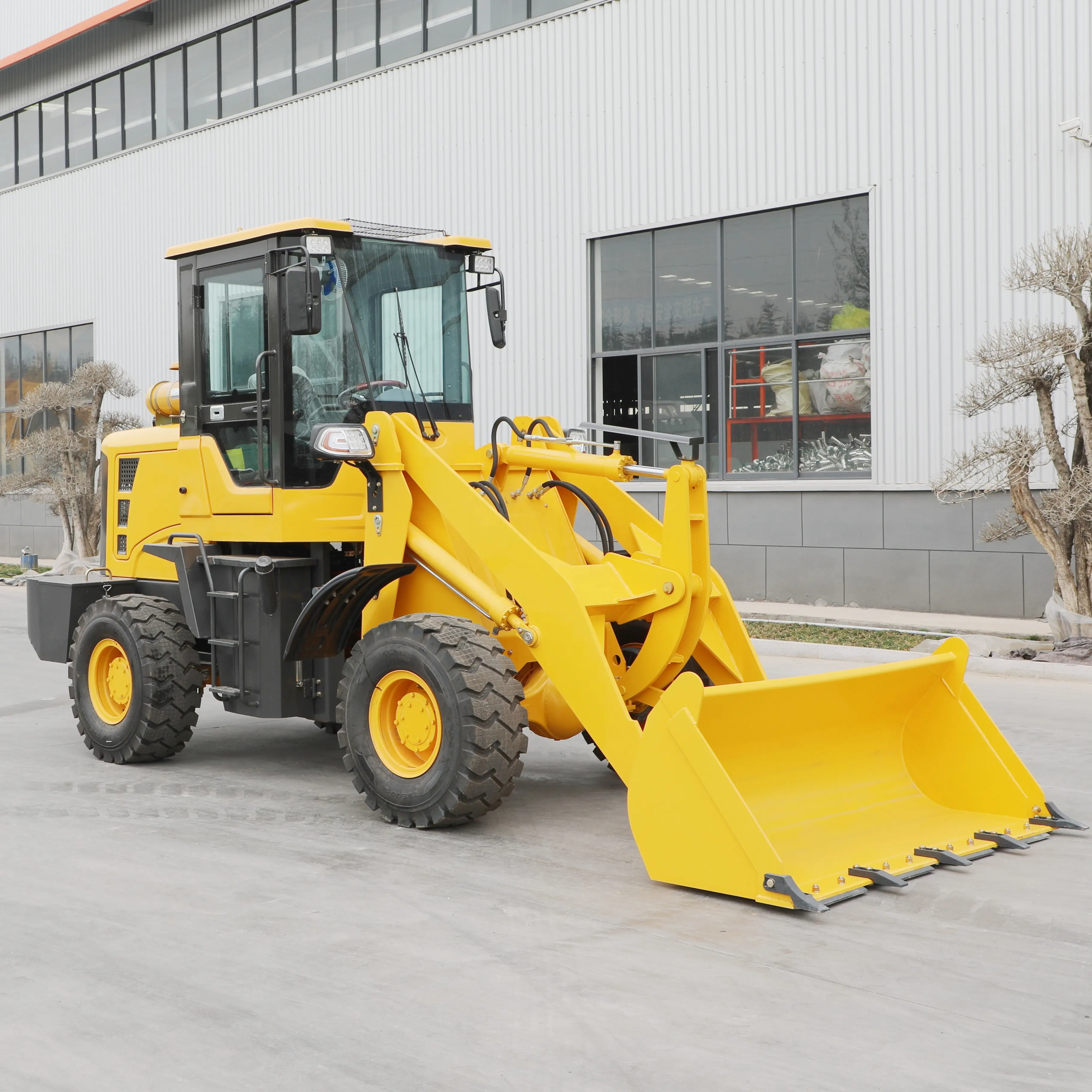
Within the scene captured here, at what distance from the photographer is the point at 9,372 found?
2973 cm

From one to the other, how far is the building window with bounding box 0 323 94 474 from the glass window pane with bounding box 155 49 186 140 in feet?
14.3

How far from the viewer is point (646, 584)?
21.5 feet

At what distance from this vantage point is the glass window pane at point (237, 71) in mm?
23672

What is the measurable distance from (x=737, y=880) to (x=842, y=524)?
1125cm

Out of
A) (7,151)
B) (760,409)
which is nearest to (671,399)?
(760,409)

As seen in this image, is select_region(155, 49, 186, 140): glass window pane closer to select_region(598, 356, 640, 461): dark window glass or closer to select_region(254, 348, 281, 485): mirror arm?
select_region(598, 356, 640, 461): dark window glass

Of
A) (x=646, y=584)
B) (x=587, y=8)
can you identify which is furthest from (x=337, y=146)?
(x=646, y=584)

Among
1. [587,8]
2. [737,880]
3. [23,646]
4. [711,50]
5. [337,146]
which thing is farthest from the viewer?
[337,146]

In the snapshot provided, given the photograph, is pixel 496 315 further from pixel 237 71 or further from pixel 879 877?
pixel 237 71

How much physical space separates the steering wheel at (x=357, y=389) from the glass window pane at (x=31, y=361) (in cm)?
2344

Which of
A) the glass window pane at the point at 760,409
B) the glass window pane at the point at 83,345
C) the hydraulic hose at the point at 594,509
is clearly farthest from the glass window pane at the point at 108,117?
the hydraulic hose at the point at 594,509

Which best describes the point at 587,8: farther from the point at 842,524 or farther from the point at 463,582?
the point at 463,582

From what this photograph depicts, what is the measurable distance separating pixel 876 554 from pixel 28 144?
22.3m

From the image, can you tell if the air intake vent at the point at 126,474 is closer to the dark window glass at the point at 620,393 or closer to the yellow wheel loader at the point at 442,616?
the yellow wheel loader at the point at 442,616
